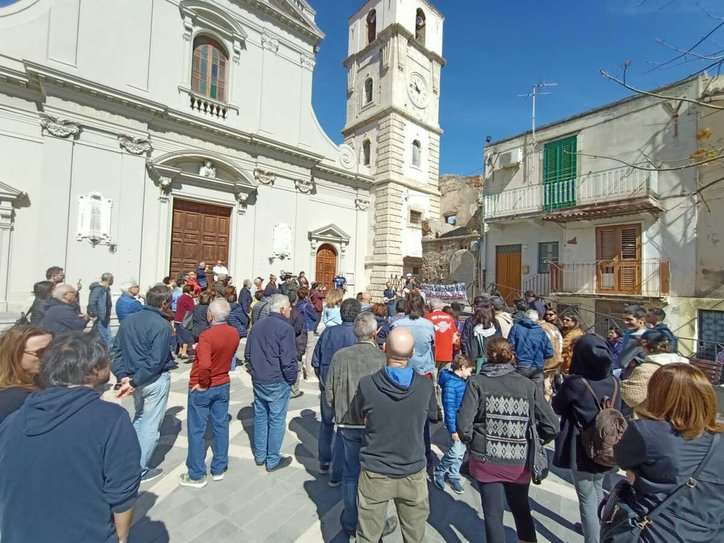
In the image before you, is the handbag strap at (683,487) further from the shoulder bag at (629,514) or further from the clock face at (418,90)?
the clock face at (418,90)

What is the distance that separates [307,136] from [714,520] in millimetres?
A: 16933

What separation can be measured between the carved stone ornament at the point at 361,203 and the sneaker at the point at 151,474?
625 inches

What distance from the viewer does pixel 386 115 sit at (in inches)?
754

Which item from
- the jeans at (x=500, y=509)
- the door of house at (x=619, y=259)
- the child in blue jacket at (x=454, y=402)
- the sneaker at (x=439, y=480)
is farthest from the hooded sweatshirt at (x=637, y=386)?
the door of house at (x=619, y=259)

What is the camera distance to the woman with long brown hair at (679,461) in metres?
1.50

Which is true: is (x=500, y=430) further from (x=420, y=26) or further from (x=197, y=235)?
(x=420, y=26)

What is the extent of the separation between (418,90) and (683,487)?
22450 mm

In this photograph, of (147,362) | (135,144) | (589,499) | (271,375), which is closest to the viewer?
(589,499)

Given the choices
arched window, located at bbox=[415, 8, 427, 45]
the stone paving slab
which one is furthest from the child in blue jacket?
arched window, located at bbox=[415, 8, 427, 45]

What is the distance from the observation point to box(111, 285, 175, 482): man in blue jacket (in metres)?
3.34

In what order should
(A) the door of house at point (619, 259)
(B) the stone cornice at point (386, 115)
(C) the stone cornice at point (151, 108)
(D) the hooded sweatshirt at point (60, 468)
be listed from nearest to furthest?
(D) the hooded sweatshirt at point (60, 468), (C) the stone cornice at point (151, 108), (A) the door of house at point (619, 259), (B) the stone cornice at point (386, 115)

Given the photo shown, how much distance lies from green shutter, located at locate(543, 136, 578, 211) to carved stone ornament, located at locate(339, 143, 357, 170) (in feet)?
29.4

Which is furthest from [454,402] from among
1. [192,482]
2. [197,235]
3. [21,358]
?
[197,235]

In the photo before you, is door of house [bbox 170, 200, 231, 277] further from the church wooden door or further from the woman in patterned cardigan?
the woman in patterned cardigan
